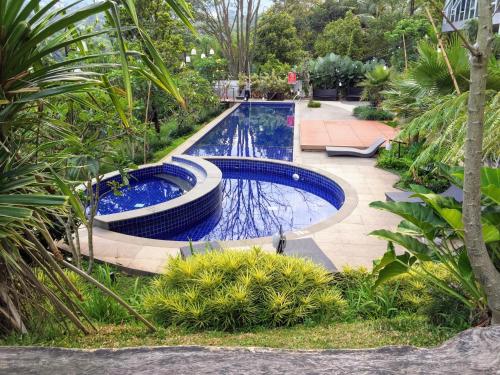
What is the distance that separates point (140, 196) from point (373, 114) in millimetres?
11967

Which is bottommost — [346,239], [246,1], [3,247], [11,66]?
[346,239]

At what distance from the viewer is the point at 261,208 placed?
9086 mm

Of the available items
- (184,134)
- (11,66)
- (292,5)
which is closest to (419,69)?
(11,66)

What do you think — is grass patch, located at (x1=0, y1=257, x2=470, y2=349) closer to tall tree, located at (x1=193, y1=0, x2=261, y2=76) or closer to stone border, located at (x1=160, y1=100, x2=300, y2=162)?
stone border, located at (x1=160, y1=100, x2=300, y2=162)

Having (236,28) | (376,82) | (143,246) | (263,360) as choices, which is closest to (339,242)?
(143,246)

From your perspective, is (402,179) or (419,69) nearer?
(419,69)

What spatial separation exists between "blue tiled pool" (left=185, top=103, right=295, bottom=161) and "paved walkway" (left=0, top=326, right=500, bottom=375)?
34.8 ft

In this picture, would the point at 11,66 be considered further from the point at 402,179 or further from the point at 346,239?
the point at 402,179

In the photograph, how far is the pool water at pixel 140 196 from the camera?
29.3ft

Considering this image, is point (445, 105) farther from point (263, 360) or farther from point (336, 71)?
point (336, 71)

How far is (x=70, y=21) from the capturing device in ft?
7.35

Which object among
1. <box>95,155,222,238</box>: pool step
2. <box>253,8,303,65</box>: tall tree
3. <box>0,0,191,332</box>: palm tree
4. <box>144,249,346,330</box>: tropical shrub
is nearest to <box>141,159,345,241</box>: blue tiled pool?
<box>95,155,222,238</box>: pool step

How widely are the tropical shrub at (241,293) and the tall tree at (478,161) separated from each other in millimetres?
1564

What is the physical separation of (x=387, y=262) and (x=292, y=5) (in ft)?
115
